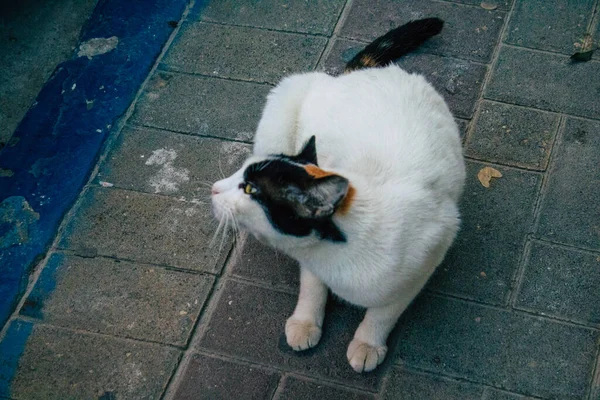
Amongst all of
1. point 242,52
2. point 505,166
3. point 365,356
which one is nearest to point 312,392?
point 365,356

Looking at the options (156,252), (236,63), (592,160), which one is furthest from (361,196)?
(236,63)

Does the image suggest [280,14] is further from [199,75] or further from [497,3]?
[497,3]

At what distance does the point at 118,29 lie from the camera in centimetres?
451

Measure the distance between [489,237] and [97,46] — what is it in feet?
9.20

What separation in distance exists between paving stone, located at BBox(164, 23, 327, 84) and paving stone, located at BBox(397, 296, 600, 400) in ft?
5.93

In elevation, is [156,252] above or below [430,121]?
below

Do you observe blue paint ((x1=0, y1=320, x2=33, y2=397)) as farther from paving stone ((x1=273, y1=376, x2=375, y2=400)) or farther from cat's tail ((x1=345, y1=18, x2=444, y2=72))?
cat's tail ((x1=345, y1=18, x2=444, y2=72))

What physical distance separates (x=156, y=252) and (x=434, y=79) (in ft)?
6.25

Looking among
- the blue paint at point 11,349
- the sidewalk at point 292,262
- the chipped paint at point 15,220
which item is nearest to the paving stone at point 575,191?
the sidewalk at point 292,262

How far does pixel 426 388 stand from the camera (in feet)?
9.25

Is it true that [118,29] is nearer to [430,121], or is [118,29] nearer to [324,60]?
[324,60]

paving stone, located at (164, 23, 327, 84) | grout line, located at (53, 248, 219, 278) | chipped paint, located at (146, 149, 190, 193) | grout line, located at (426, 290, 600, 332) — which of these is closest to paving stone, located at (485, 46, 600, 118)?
paving stone, located at (164, 23, 327, 84)

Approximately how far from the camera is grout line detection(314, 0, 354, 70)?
4.14 m

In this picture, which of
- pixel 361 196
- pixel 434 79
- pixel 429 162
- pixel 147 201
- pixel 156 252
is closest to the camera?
pixel 361 196
